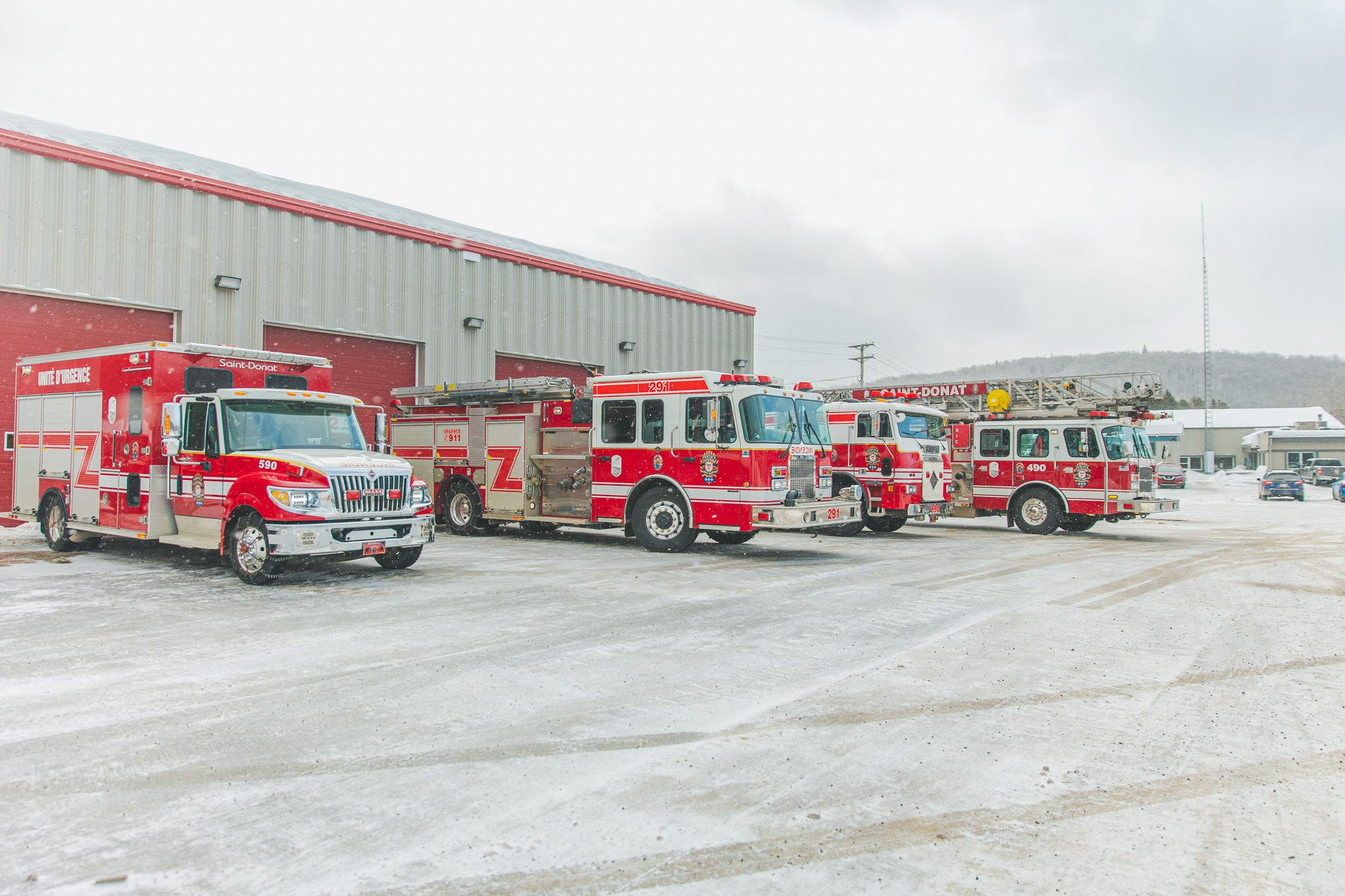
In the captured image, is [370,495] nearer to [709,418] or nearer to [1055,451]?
[709,418]

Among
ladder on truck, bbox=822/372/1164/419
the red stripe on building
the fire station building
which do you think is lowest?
ladder on truck, bbox=822/372/1164/419

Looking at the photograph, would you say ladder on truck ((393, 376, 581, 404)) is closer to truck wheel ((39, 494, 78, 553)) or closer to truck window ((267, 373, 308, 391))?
truck window ((267, 373, 308, 391))

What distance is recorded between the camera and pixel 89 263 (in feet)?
55.2

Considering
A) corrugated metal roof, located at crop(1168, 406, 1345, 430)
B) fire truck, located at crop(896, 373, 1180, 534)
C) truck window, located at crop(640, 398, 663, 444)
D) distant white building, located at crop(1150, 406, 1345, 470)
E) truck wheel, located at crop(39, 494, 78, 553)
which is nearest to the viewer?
truck wheel, located at crop(39, 494, 78, 553)

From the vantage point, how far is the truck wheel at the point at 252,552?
1036 centimetres

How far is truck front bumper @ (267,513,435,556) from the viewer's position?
10.2 m

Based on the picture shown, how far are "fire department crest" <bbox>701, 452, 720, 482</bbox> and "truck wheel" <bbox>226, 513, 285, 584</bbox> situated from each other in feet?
19.7

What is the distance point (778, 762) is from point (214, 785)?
266 centimetres

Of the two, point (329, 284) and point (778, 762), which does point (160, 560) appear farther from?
point (778, 762)

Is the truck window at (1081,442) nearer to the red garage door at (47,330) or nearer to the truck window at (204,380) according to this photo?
Result: the truck window at (204,380)

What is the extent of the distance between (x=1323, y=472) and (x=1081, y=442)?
146ft

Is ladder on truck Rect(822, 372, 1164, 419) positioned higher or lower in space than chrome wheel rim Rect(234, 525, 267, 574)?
higher

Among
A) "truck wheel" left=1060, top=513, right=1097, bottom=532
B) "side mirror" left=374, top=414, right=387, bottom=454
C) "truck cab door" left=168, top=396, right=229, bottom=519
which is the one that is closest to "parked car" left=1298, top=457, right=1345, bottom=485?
"truck wheel" left=1060, top=513, right=1097, bottom=532

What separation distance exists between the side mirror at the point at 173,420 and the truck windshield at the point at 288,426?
1.66 feet
